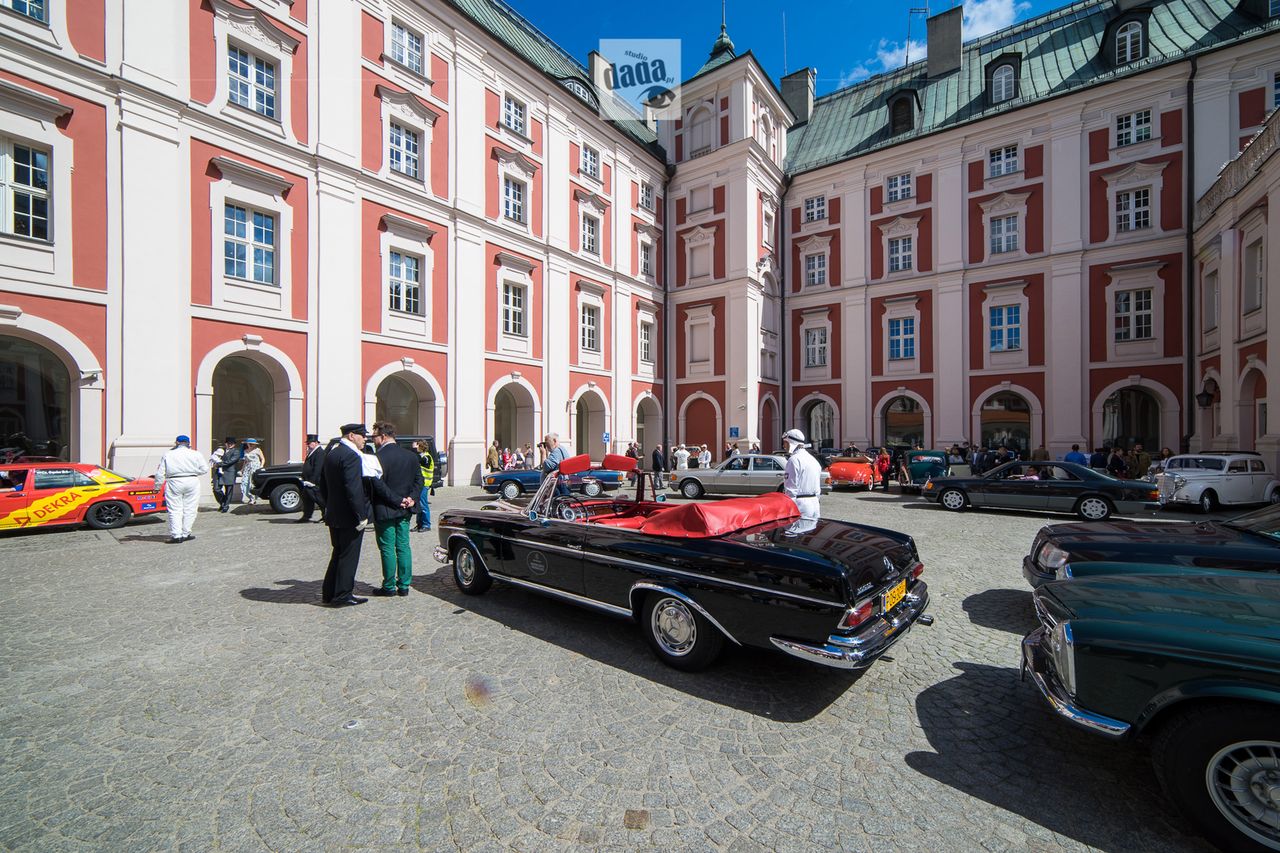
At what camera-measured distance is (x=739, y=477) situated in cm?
1530

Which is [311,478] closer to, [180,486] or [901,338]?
[180,486]

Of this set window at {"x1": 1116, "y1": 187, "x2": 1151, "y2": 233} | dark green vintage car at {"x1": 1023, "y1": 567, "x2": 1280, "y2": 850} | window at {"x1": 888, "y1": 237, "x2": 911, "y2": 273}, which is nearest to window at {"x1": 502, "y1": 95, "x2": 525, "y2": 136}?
window at {"x1": 888, "y1": 237, "x2": 911, "y2": 273}

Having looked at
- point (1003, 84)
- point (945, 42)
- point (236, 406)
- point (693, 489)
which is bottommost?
point (693, 489)

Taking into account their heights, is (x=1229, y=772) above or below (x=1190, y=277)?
below

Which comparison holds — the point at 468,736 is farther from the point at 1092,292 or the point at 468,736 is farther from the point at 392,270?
the point at 1092,292

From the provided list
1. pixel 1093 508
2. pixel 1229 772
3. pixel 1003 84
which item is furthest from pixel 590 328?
pixel 1229 772

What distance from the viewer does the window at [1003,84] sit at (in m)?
23.5

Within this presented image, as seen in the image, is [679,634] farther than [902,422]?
No

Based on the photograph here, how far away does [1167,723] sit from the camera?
2357 millimetres

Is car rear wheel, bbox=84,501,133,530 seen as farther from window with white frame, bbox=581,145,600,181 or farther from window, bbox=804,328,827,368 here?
window, bbox=804,328,827,368

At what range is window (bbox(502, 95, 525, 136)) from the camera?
19.9 metres

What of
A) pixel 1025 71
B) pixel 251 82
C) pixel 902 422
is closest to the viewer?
pixel 251 82

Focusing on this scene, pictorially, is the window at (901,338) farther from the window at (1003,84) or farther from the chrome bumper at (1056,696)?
the chrome bumper at (1056,696)

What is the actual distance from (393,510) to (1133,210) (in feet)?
89.8
